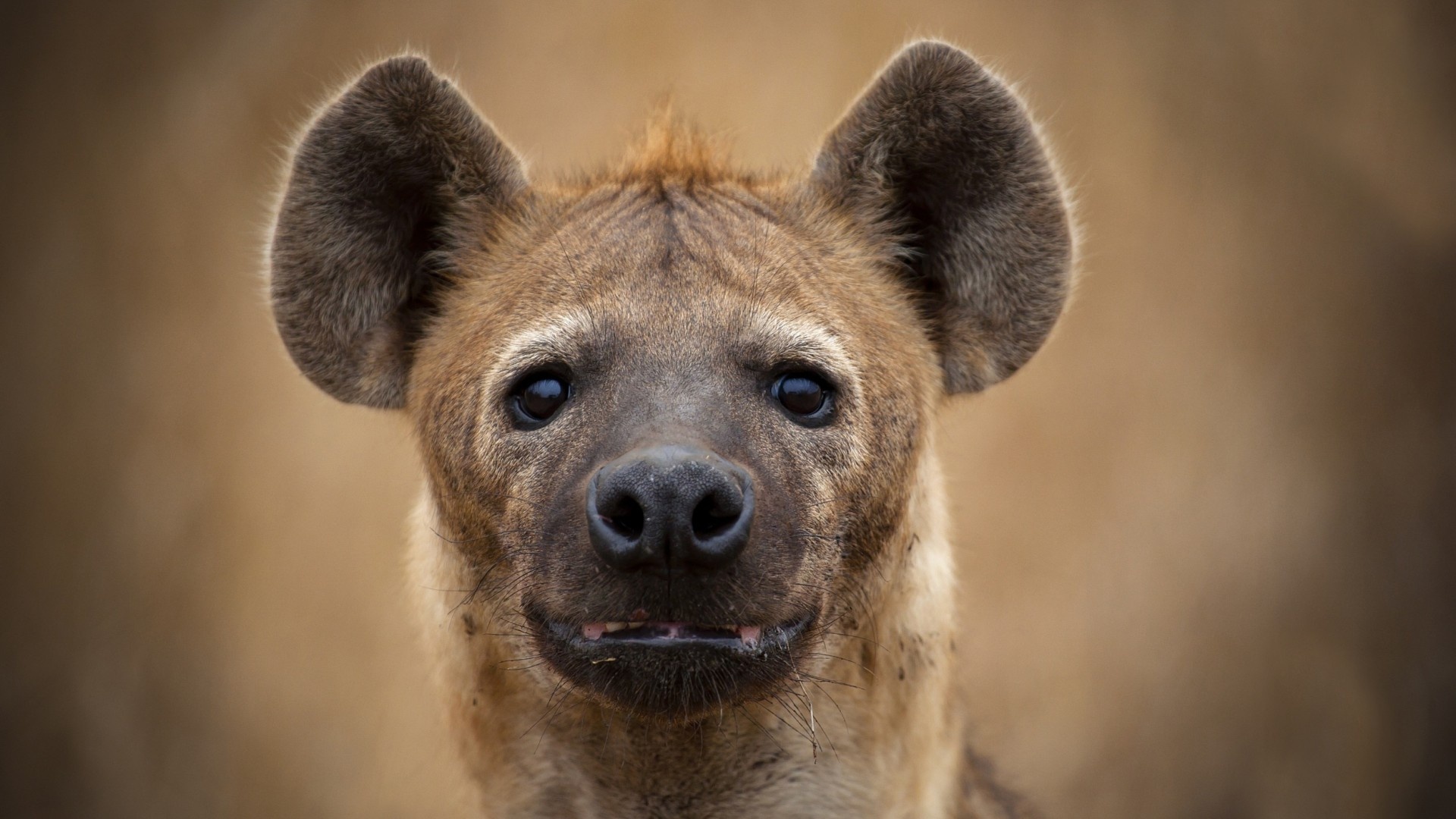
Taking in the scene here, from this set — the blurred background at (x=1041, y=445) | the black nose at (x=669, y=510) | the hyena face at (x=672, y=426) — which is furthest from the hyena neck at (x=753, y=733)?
the blurred background at (x=1041, y=445)

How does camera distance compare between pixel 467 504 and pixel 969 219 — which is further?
pixel 969 219

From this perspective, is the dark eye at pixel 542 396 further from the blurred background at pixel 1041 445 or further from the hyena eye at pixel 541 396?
the blurred background at pixel 1041 445

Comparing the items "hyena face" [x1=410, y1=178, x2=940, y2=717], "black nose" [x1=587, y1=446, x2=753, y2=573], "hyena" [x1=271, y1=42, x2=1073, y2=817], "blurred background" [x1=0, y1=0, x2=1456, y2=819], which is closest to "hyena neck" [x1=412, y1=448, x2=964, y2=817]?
"hyena" [x1=271, y1=42, x2=1073, y2=817]

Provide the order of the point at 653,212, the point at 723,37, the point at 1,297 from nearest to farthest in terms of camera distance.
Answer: the point at 653,212 → the point at 1,297 → the point at 723,37

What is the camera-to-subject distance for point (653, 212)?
8.07ft

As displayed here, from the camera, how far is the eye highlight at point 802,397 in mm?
2221

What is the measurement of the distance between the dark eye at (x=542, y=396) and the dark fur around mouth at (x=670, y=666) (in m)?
0.36

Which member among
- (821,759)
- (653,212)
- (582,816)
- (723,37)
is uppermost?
(723,37)

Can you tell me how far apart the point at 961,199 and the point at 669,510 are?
1056 mm

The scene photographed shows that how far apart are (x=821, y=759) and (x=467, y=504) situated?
0.74 meters

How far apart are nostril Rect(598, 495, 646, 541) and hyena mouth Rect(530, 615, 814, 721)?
0.16 meters

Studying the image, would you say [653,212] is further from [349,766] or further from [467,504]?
[349,766]

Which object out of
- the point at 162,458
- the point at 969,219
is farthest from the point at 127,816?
the point at 969,219

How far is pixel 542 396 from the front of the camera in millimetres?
2234
